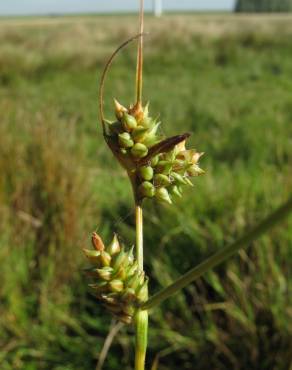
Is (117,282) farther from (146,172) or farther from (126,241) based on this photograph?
(126,241)

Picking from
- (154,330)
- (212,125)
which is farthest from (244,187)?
(212,125)

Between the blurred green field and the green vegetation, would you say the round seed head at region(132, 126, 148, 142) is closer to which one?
the blurred green field

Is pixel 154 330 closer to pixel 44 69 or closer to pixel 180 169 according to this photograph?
pixel 180 169

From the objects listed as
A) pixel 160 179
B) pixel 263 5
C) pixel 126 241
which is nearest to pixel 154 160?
pixel 160 179

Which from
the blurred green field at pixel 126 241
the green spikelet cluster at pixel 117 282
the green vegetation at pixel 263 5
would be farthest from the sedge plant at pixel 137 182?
the green vegetation at pixel 263 5

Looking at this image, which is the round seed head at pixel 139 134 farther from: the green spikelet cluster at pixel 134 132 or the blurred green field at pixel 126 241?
the blurred green field at pixel 126 241

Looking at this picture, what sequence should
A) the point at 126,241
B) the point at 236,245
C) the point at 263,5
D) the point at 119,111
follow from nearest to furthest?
the point at 236,245 → the point at 119,111 → the point at 126,241 → the point at 263,5

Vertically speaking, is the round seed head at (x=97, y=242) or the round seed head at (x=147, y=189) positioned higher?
the round seed head at (x=147, y=189)
